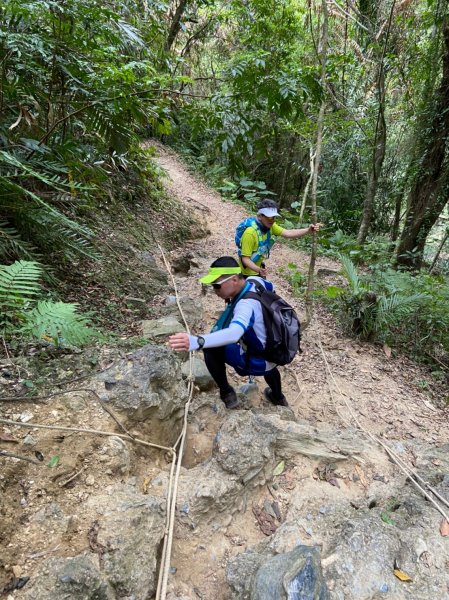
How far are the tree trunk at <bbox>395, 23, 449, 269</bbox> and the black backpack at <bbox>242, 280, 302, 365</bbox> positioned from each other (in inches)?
227

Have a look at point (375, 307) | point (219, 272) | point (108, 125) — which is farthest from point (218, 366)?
point (375, 307)

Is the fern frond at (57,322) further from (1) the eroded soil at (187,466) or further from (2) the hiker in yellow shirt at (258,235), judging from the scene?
(2) the hiker in yellow shirt at (258,235)

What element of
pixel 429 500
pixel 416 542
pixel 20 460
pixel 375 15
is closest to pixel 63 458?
pixel 20 460

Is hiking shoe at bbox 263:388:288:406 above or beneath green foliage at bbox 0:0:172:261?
beneath

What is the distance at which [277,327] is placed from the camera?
2814 mm

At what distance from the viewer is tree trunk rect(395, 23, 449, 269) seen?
6.89 meters

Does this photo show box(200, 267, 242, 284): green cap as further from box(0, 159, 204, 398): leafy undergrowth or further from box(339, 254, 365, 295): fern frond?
box(339, 254, 365, 295): fern frond

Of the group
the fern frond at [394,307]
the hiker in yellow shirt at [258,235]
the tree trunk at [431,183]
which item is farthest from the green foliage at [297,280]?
the hiker in yellow shirt at [258,235]

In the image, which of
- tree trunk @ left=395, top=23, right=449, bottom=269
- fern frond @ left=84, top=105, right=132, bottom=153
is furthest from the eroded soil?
tree trunk @ left=395, top=23, right=449, bottom=269

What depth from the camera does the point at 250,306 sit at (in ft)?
8.98

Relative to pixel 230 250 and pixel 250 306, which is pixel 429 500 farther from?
pixel 230 250

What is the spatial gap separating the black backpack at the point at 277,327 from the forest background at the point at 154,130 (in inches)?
50.5

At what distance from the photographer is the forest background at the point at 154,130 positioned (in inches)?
130

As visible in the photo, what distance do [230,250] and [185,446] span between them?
257 inches
